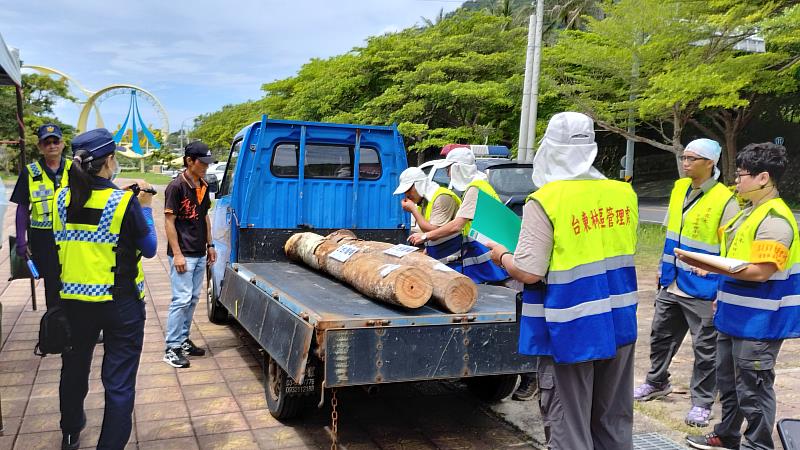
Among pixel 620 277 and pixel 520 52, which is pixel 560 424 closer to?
pixel 620 277

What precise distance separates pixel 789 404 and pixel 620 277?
2754 millimetres

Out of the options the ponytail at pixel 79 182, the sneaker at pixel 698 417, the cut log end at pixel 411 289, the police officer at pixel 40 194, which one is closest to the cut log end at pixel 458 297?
the cut log end at pixel 411 289

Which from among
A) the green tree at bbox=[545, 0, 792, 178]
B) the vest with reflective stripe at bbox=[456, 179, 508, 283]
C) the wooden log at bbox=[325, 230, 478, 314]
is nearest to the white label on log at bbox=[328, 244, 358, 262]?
the wooden log at bbox=[325, 230, 478, 314]

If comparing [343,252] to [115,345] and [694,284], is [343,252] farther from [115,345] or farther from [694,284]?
[694,284]

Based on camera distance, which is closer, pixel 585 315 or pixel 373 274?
pixel 585 315

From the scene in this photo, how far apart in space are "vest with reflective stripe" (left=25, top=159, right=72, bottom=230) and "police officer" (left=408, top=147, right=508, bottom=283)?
2823 millimetres

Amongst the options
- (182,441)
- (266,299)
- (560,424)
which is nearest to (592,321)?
(560,424)

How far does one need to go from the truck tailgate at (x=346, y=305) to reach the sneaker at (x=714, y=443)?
140 centimetres

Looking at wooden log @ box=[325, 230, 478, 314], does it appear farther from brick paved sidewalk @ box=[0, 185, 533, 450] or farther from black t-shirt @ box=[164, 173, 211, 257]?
black t-shirt @ box=[164, 173, 211, 257]

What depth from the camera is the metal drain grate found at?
12.9 feet

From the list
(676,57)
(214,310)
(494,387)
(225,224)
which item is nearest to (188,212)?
(225,224)

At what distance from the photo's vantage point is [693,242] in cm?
433

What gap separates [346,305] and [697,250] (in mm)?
2377

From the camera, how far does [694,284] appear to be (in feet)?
14.1
